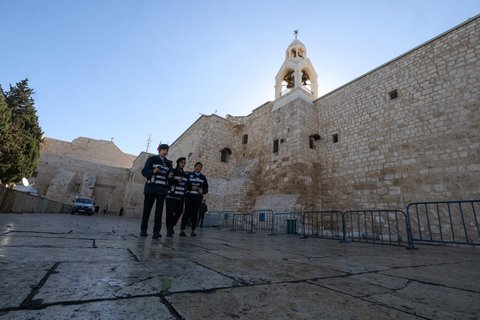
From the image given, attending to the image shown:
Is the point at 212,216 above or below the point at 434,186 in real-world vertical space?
below

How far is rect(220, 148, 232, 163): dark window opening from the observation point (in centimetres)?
1639

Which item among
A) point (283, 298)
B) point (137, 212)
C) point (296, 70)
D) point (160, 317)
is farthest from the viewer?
point (137, 212)

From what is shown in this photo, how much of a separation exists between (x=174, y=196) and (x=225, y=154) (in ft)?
38.7

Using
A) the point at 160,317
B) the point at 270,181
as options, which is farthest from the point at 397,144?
the point at 160,317

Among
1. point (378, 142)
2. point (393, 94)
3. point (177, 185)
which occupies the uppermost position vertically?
point (393, 94)

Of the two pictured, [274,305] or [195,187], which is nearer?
[274,305]

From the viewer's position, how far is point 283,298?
1213mm

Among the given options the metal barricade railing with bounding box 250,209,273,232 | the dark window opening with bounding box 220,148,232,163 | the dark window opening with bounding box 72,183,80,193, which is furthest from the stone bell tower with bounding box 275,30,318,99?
the dark window opening with bounding box 72,183,80,193

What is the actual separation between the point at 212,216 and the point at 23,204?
844cm

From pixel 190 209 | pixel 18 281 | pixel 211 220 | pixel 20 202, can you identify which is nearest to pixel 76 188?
pixel 20 202

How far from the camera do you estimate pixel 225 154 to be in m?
16.7

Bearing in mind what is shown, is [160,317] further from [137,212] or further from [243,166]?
[137,212]

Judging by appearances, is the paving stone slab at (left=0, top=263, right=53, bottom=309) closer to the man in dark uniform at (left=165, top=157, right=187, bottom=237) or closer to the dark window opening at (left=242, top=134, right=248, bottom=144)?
the man in dark uniform at (left=165, top=157, right=187, bottom=237)

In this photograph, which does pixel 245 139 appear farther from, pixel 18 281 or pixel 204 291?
pixel 18 281
